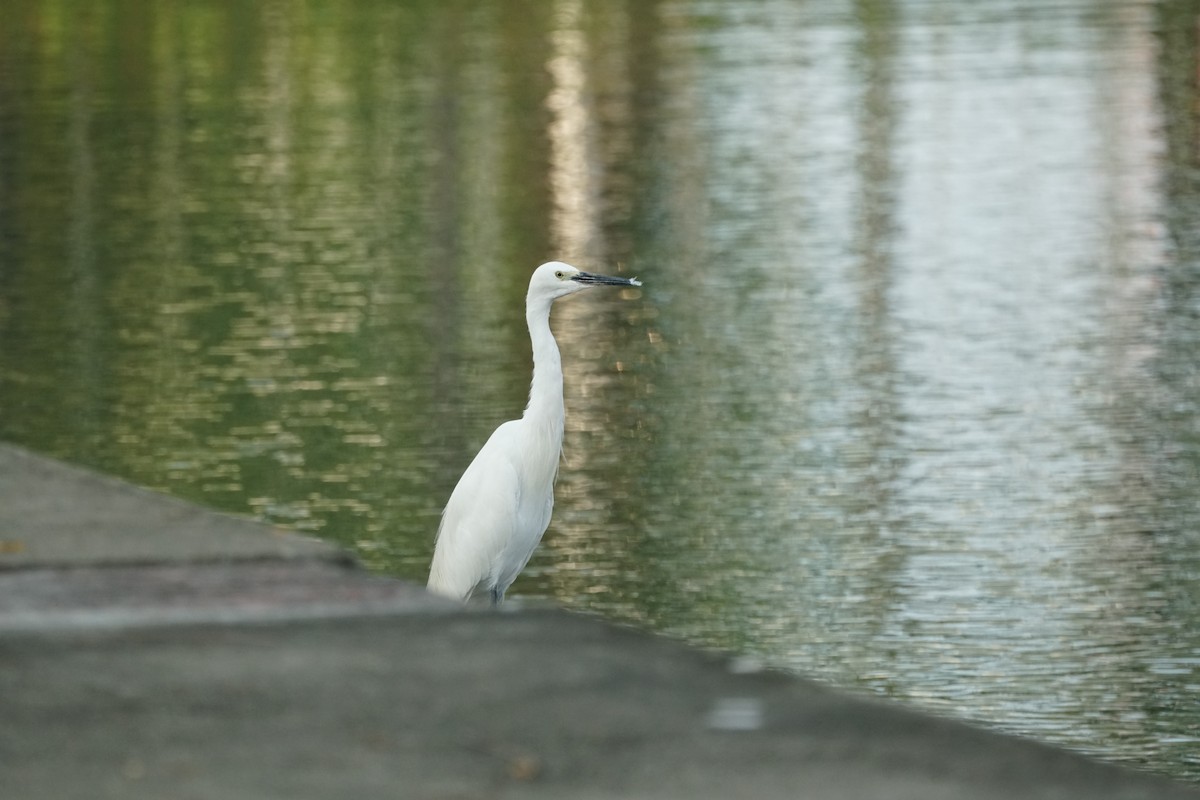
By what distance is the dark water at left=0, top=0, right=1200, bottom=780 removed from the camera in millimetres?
11844

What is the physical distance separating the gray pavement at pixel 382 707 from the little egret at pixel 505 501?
4208 millimetres

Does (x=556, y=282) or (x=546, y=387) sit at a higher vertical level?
(x=556, y=282)

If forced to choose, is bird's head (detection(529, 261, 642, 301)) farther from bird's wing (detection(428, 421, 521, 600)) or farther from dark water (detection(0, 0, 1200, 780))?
dark water (detection(0, 0, 1200, 780))

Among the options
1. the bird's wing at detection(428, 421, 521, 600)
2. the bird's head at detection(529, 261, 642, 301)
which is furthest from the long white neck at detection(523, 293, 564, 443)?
the bird's wing at detection(428, 421, 521, 600)

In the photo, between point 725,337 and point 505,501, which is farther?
point 725,337

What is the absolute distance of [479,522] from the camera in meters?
10.3

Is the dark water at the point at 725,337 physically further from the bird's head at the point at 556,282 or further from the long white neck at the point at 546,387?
the bird's head at the point at 556,282

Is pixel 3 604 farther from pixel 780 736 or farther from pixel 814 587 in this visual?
pixel 814 587

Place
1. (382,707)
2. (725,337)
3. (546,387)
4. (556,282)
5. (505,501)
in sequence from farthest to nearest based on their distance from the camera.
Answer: (725,337), (556,282), (546,387), (505,501), (382,707)

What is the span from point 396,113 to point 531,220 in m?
10.1

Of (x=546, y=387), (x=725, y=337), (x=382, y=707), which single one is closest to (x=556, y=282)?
Result: (x=546, y=387)

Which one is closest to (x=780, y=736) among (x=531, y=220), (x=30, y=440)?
(x=30, y=440)

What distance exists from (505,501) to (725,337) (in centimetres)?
822

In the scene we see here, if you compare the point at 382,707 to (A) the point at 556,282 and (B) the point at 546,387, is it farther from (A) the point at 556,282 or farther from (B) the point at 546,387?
(A) the point at 556,282
